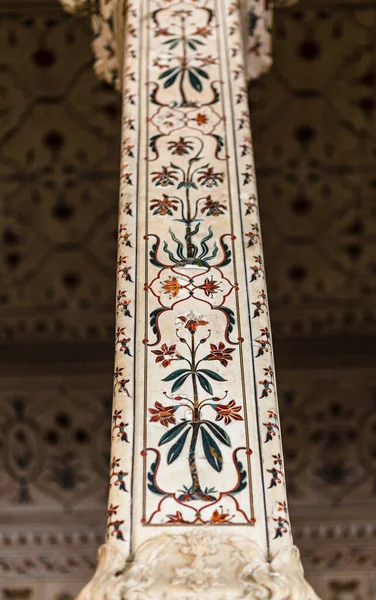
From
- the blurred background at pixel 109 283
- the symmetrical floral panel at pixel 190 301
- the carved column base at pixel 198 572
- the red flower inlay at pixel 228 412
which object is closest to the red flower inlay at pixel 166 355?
the symmetrical floral panel at pixel 190 301

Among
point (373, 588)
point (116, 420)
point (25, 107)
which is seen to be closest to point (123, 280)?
point (116, 420)

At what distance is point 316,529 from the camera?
428 cm

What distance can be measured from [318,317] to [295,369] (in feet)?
0.96

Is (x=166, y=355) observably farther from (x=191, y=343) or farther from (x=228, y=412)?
(x=228, y=412)

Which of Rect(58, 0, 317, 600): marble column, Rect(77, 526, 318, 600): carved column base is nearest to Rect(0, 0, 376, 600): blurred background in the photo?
Rect(58, 0, 317, 600): marble column

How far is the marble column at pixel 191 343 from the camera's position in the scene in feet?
4.14

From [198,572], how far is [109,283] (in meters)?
3.34

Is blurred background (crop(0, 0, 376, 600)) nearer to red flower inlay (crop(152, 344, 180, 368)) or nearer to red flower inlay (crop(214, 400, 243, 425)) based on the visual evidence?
red flower inlay (crop(152, 344, 180, 368))

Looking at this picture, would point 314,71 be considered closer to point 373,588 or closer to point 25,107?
point 25,107

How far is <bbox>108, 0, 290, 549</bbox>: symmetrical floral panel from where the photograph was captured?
135cm

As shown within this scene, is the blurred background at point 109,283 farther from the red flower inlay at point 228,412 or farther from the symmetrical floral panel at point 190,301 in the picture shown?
the red flower inlay at point 228,412

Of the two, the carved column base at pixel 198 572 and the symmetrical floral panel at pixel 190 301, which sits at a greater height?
the symmetrical floral panel at pixel 190 301

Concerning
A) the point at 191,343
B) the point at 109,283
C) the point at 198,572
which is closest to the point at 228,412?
the point at 191,343

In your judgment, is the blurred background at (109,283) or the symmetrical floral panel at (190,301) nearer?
the symmetrical floral panel at (190,301)
